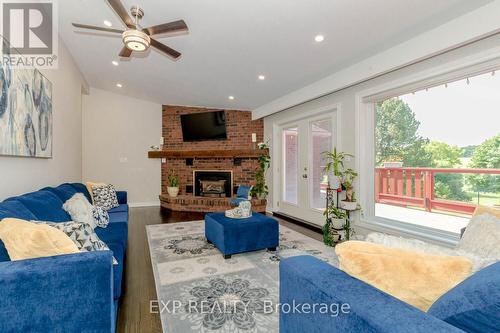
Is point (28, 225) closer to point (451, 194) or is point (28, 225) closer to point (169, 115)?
point (451, 194)

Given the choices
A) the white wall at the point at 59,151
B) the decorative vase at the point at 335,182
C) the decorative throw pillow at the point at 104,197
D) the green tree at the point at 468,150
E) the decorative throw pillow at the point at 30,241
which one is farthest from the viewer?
the decorative throw pillow at the point at 104,197

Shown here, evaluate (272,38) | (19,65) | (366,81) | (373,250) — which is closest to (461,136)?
(366,81)

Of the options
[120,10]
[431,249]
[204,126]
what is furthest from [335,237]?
[204,126]

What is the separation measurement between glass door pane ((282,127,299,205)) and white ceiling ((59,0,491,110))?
1.03 metres

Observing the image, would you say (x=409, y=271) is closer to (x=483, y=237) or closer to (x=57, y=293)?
(x=483, y=237)

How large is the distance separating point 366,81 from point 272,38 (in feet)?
4.92

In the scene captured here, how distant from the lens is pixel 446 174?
295cm

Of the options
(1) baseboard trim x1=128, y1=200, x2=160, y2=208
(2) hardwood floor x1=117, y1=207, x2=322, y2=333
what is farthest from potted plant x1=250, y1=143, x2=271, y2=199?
(1) baseboard trim x1=128, y1=200, x2=160, y2=208

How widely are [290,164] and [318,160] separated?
2.95 ft

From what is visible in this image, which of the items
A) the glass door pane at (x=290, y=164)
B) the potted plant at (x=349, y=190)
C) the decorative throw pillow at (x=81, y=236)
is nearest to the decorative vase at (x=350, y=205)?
the potted plant at (x=349, y=190)

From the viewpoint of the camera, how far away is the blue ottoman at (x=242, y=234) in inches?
114

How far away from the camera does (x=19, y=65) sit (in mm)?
2281

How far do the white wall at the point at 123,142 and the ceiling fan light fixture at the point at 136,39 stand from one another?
4.25m

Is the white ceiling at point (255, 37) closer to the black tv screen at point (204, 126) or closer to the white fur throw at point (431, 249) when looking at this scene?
the black tv screen at point (204, 126)
